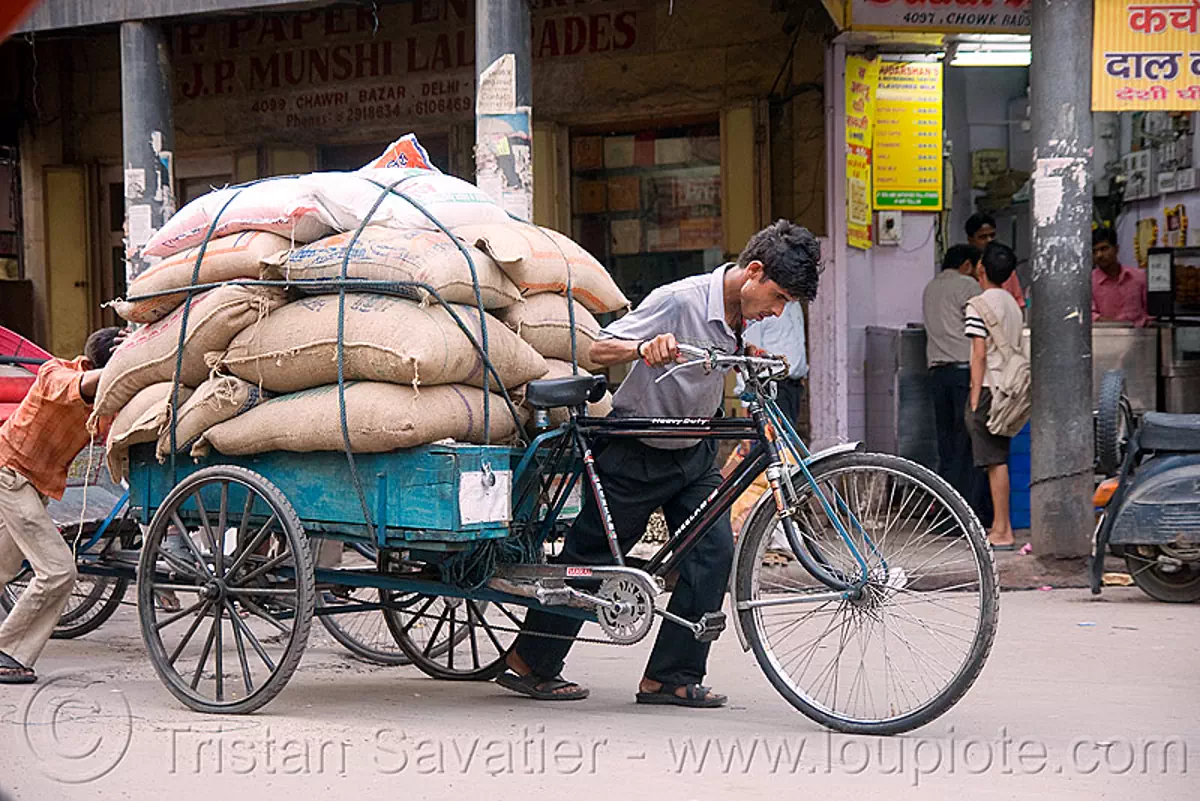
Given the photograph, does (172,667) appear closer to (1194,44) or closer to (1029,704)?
(1029,704)

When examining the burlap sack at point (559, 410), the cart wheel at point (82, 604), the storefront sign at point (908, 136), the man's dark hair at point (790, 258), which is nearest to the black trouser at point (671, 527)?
the burlap sack at point (559, 410)

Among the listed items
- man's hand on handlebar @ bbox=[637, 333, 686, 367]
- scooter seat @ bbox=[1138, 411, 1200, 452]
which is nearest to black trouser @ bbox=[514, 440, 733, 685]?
man's hand on handlebar @ bbox=[637, 333, 686, 367]

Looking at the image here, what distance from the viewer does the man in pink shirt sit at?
11.2 m

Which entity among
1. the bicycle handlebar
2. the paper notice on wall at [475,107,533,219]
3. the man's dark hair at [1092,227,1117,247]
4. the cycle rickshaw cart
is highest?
the paper notice on wall at [475,107,533,219]

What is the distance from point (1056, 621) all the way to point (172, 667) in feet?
13.6

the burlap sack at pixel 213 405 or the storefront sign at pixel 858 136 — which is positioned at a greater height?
the storefront sign at pixel 858 136

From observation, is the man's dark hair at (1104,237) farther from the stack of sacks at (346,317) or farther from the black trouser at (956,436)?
the stack of sacks at (346,317)

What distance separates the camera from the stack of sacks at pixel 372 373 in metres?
5.02

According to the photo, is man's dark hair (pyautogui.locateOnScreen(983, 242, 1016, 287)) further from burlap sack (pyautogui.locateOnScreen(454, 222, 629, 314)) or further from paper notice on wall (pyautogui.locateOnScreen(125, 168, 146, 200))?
paper notice on wall (pyautogui.locateOnScreen(125, 168, 146, 200))

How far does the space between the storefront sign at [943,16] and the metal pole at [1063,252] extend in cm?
162

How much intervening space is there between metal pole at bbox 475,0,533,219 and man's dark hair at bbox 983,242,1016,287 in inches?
112

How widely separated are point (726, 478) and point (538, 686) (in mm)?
1114

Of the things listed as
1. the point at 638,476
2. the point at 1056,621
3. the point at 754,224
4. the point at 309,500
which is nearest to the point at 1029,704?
the point at 638,476

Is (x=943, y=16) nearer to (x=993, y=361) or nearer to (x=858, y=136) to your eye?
(x=858, y=136)
